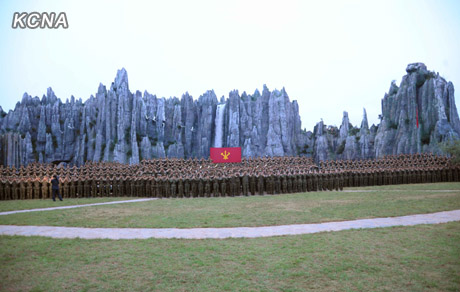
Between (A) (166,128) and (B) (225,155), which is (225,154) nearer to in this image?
(B) (225,155)

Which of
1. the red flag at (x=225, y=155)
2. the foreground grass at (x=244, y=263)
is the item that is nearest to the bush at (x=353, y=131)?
the red flag at (x=225, y=155)

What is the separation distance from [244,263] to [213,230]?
12.6 ft

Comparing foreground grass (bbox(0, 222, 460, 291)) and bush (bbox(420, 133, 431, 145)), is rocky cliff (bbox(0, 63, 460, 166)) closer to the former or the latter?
bush (bbox(420, 133, 431, 145))

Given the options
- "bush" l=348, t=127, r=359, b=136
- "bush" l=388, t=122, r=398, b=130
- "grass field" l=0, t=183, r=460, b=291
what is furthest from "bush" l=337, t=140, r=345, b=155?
"grass field" l=0, t=183, r=460, b=291

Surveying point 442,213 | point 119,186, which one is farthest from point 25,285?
point 119,186

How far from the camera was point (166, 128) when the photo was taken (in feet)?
250

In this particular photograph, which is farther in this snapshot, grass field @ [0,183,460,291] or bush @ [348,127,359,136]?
bush @ [348,127,359,136]

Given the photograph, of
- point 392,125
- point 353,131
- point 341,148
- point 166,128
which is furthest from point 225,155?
point 166,128

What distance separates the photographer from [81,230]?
37.8 feet

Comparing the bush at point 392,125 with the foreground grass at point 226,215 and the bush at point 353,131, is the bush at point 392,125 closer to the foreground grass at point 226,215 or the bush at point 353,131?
the bush at point 353,131

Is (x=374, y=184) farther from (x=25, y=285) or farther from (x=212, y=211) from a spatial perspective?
(x=25, y=285)

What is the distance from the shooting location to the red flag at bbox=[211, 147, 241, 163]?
35.4 meters

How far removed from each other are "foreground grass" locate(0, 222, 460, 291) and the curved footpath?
72cm

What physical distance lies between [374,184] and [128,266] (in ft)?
92.4
